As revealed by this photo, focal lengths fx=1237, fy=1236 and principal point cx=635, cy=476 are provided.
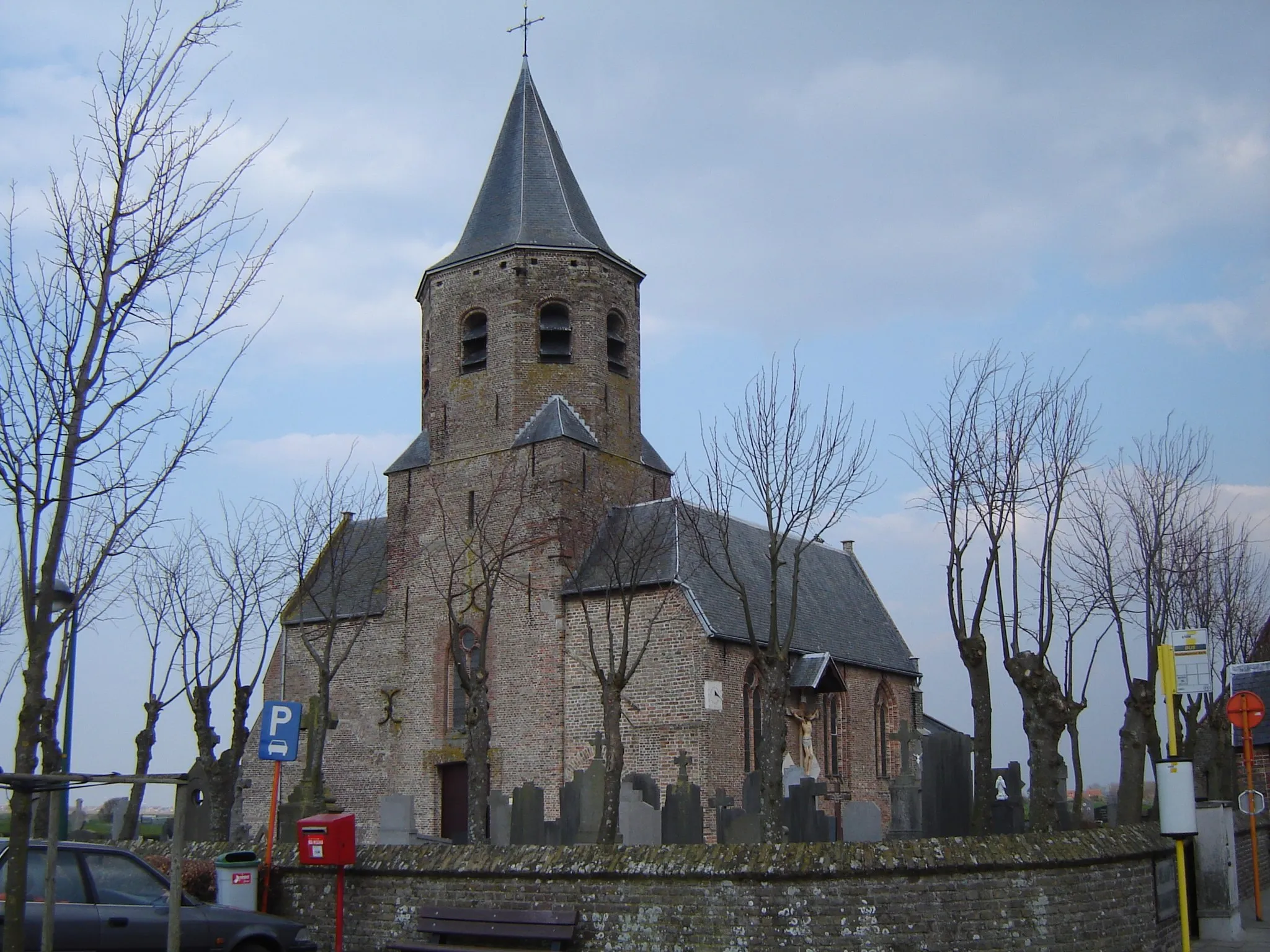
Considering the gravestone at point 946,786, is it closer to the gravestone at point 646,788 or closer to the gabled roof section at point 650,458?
the gravestone at point 646,788

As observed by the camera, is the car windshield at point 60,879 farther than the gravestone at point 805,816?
No

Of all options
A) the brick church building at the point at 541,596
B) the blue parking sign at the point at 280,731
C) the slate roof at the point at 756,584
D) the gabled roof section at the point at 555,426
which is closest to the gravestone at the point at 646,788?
the slate roof at the point at 756,584

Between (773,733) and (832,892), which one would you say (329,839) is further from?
(773,733)

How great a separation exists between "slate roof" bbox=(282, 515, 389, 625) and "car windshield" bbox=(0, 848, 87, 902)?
18101 millimetres

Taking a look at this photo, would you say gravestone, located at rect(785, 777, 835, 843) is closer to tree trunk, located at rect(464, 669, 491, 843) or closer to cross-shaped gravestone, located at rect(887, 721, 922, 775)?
cross-shaped gravestone, located at rect(887, 721, 922, 775)

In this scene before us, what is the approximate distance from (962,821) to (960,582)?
3568 millimetres

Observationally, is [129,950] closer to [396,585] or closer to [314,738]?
[314,738]

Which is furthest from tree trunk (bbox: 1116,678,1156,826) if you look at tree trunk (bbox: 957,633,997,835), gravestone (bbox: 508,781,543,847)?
gravestone (bbox: 508,781,543,847)

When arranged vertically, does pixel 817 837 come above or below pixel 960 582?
below

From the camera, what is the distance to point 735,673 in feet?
85.8

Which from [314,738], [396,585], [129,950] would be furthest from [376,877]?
[396,585]

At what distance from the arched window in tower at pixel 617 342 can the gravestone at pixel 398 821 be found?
1415 centimetres

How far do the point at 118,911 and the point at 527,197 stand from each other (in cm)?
2297

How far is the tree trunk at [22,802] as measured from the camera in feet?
25.2
